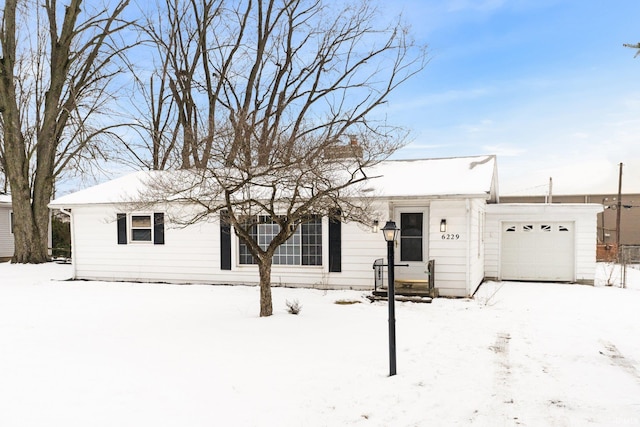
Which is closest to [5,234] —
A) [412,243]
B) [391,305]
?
[412,243]

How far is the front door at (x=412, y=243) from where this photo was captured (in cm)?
1070

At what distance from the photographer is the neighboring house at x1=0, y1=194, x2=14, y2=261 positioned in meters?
23.1

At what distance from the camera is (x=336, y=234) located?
440 inches

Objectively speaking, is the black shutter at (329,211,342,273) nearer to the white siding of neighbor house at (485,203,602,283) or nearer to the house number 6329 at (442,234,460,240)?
the house number 6329 at (442,234,460,240)

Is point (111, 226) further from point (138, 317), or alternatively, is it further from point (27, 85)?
point (27, 85)

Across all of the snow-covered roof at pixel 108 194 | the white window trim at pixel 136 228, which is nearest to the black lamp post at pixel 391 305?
the snow-covered roof at pixel 108 194

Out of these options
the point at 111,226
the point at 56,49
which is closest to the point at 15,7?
the point at 56,49

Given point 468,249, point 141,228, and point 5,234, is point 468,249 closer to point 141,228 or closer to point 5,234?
point 141,228

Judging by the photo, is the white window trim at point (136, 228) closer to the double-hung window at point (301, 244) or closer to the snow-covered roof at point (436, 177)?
the double-hung window at point (301, 244)

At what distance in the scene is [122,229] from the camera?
13.2 m

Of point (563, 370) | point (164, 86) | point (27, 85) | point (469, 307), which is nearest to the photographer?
point (563, 370)

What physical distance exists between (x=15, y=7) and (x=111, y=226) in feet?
39.8

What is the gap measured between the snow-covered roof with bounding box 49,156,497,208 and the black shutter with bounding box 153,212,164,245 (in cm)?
89

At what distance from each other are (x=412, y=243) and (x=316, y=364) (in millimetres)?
5982
